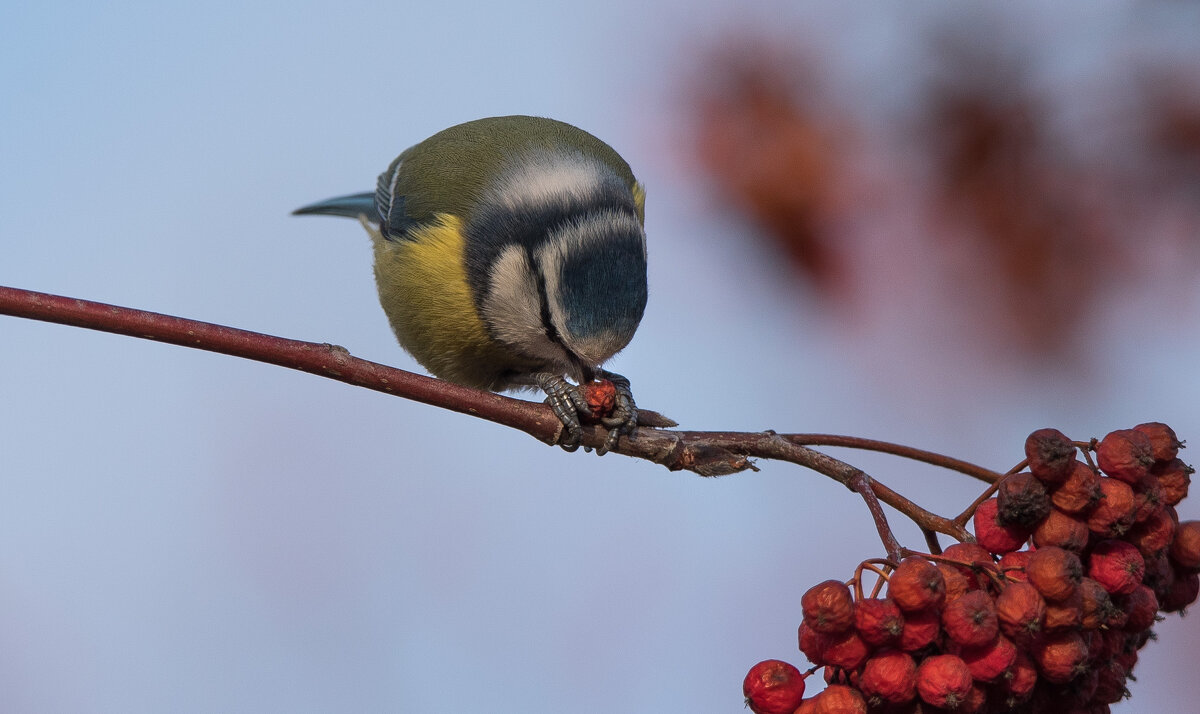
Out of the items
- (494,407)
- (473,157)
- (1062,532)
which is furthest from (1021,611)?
(473,157)

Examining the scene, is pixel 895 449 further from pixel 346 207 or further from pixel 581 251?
pixel 346 207

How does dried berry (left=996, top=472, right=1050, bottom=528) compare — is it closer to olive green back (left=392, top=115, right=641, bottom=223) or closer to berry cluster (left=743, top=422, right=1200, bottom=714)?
berry cluster (left=743, top=422, right=1200, bottom=714)

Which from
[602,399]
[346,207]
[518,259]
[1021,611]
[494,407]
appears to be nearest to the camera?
[1021,611]

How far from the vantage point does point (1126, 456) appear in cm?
100

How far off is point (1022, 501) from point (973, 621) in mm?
125

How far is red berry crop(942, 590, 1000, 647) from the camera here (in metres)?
0.92

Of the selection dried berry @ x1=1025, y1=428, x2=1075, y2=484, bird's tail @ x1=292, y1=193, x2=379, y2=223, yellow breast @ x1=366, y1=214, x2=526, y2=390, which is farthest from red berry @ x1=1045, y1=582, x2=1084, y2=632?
bird's tail @ x1=292, y1=193, x2=379, y2=223

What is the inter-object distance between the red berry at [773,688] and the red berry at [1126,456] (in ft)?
1.17

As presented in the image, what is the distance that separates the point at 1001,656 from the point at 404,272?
149 cm

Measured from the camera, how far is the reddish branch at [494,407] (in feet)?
3.64

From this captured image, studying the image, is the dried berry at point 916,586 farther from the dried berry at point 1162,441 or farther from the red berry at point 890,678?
the dried berry at point 1162,441

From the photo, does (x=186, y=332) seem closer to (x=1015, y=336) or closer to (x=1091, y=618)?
(x=1091, y=618)

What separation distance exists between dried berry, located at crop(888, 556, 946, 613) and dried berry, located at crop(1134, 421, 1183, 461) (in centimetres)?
29

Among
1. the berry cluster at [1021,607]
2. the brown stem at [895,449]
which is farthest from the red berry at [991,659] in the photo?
the brown stem at [895,449]
